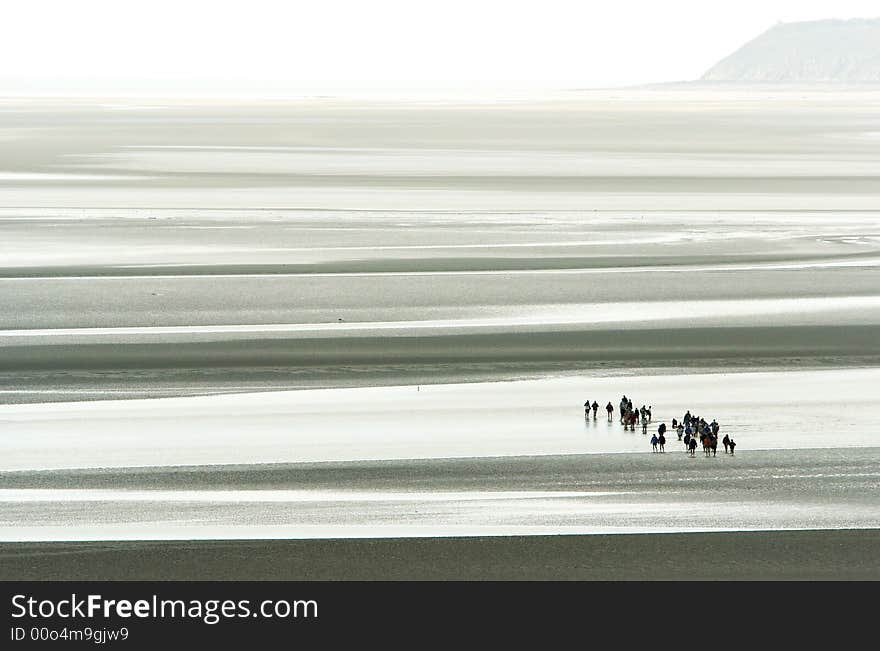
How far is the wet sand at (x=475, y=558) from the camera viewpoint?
12.6m

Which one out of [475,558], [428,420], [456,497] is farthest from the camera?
[428,420]

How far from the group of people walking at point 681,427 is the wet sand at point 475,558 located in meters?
2.59

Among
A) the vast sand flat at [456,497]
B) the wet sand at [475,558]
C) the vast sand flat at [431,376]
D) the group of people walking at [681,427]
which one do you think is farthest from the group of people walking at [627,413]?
the wet sand at [475,558]

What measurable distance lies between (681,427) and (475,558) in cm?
471

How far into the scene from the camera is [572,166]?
5175 cm

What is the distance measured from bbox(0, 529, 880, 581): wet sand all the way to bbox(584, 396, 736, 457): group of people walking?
259 cm

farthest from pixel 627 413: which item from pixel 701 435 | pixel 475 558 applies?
pixel 475 558

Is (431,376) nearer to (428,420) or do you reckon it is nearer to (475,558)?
(428,420)

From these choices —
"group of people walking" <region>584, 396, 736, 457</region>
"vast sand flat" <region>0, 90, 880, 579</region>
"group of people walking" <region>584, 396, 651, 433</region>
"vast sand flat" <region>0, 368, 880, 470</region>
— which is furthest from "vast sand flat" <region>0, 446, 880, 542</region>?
"group of people walking" <region>584, 396, 651, 433</region>

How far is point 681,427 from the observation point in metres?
16.9

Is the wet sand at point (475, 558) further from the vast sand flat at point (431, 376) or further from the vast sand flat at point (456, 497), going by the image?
the vast sand flat at point (456, 497)
